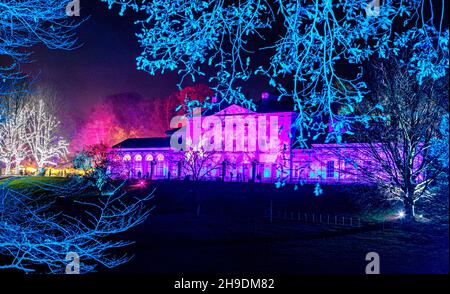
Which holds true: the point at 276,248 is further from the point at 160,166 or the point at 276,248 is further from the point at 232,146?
the point at 160,166

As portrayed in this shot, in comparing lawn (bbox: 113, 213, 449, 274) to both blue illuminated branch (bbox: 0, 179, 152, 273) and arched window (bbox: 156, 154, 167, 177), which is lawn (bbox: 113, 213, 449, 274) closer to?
blue illuminated branch (bbox: 0, 179, 152, 273)

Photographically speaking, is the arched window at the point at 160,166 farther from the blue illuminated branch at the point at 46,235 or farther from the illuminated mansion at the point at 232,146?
the blue illuminated branch at the point at 46,235

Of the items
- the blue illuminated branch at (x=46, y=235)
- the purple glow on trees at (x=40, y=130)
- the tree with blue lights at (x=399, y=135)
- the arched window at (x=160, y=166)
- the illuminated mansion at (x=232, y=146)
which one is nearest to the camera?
the blue illuminated branch at (x=46, y=235)

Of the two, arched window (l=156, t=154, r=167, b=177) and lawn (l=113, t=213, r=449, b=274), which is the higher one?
arched window (l=156, t=154, r=167, b=177)

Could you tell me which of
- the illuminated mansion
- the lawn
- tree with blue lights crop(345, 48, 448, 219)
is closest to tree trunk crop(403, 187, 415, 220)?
tree with blue lights crop(345, 48, 448, 219)

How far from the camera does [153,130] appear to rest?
43.3 m

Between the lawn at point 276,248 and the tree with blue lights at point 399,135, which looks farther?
the tree with blue lights at point 399,135

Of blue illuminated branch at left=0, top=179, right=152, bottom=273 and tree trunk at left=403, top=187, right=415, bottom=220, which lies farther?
tree trunk at left=403, top=187, right=415, bottom=220

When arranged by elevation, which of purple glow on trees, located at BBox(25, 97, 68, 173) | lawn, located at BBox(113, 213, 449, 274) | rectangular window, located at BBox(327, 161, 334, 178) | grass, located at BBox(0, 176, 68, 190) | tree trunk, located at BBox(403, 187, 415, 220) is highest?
purple glow on trees, located at BBox(25, 97, 68, 173)

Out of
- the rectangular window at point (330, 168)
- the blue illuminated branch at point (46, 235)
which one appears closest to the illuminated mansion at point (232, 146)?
the rectangular window at point (330, 168)

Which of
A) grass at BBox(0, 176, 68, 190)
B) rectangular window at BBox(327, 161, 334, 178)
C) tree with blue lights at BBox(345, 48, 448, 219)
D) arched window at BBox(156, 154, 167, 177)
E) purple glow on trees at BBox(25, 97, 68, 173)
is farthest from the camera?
arched window at BBox(156, 154, 167, 177)

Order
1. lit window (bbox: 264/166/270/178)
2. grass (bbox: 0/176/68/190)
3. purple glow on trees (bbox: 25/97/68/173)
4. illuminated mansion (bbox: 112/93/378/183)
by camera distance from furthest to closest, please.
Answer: lit window (bbox: 264/166/270/178) → illuminated mansion (bbox: 112/93/378/183) → purple glow on trees (bbox: 25/97/68/173) → grass (bbox: 0/176/68/190)

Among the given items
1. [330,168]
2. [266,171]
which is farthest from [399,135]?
[266,171]
